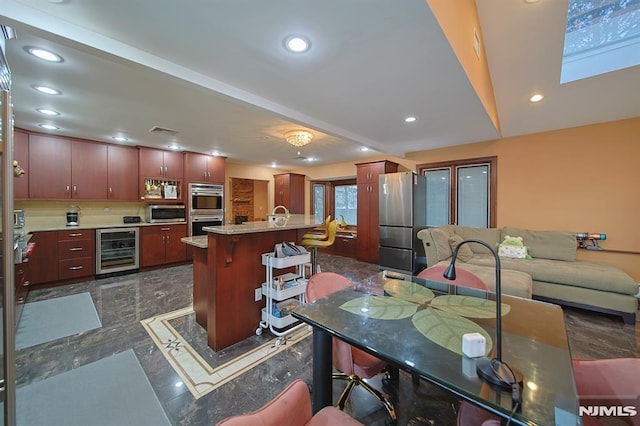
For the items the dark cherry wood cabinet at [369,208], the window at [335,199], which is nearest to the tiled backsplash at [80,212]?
the window at [335,199]

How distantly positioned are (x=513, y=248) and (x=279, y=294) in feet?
12.1

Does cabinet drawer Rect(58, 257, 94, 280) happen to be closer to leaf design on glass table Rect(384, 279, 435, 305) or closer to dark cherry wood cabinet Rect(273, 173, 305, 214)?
dark cherry wood cabinet Rect(273, 173, 305, 214)

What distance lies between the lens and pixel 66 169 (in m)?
4.13

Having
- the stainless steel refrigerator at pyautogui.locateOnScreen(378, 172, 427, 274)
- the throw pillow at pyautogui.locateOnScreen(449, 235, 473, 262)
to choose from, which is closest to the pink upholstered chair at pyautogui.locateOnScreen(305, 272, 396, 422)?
the throw pillow at pyautogui.locateOnScreen(449, 235, 473, 262)

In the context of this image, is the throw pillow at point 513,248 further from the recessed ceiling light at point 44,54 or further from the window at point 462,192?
the recessed ceiling light at point 44,54

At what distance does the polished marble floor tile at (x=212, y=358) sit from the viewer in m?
1.55

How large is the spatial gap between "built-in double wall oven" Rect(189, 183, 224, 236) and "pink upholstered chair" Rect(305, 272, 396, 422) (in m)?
4.51

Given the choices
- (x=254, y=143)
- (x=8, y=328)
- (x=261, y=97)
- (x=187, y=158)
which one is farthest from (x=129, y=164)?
(x=8, y=328)

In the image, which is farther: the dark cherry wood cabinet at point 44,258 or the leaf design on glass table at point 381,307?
the dark cherry wood cabinet at point 44,258

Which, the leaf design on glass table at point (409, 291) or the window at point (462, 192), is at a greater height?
the window at point (462, 192)

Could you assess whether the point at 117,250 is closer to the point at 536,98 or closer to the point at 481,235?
the point at 481,235

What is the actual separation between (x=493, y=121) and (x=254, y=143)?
12.7 ft

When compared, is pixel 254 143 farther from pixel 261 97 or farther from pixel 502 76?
pixel 502 76

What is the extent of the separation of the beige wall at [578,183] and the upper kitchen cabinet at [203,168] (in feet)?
18.4
